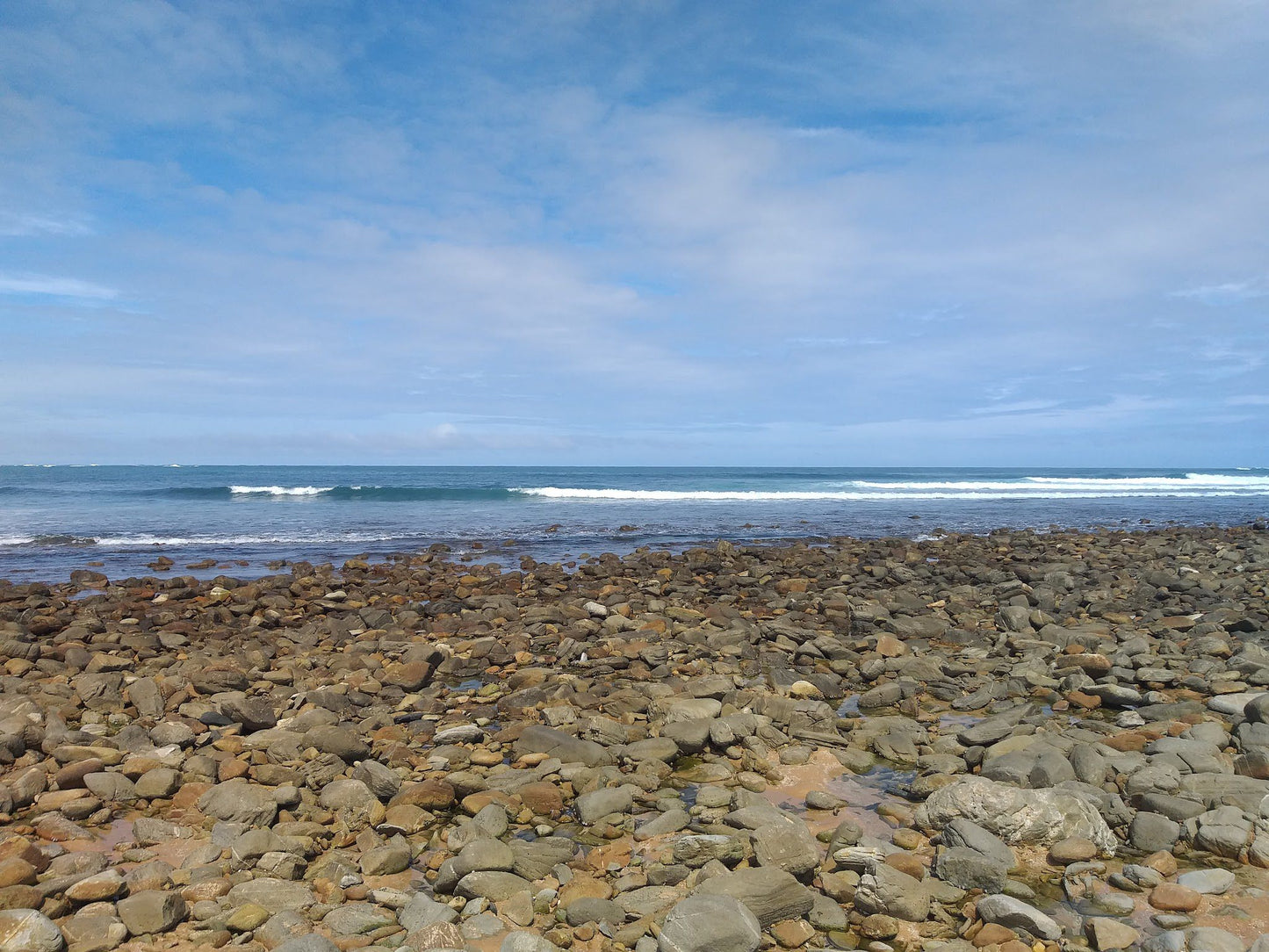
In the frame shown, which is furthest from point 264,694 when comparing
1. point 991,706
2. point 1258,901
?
point 1258,901

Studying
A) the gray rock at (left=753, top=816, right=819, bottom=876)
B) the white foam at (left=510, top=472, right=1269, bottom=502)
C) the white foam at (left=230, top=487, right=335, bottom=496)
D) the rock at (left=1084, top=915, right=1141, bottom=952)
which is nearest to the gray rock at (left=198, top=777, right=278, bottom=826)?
the gray rock at (left=753, top=816, right=819, bottom=876)

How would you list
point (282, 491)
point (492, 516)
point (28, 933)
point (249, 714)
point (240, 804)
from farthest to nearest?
point (282, 491) → point (492, 516) → point (249, 714) → point (240, 804) → point (28, 933)

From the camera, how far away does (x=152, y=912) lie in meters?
3.80

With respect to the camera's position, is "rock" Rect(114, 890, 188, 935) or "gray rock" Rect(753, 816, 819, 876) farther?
"gray rock" Rect(753, 816, 819, 876)

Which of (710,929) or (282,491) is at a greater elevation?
(282,491)

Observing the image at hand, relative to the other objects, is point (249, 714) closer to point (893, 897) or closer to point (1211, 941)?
point (893, 897)

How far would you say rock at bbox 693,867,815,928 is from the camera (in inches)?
148

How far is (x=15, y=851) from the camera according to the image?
4277 mm

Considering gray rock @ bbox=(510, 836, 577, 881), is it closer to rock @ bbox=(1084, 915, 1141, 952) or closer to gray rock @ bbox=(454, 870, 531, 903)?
gray rock @ bbox=(454, 870, 531, 903)

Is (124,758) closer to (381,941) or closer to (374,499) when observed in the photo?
(381,941)

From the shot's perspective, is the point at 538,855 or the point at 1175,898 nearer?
the point at 1175,898

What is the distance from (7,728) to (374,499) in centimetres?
3590

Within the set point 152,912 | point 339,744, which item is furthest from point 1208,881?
point 339,744

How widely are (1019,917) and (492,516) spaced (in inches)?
1089
